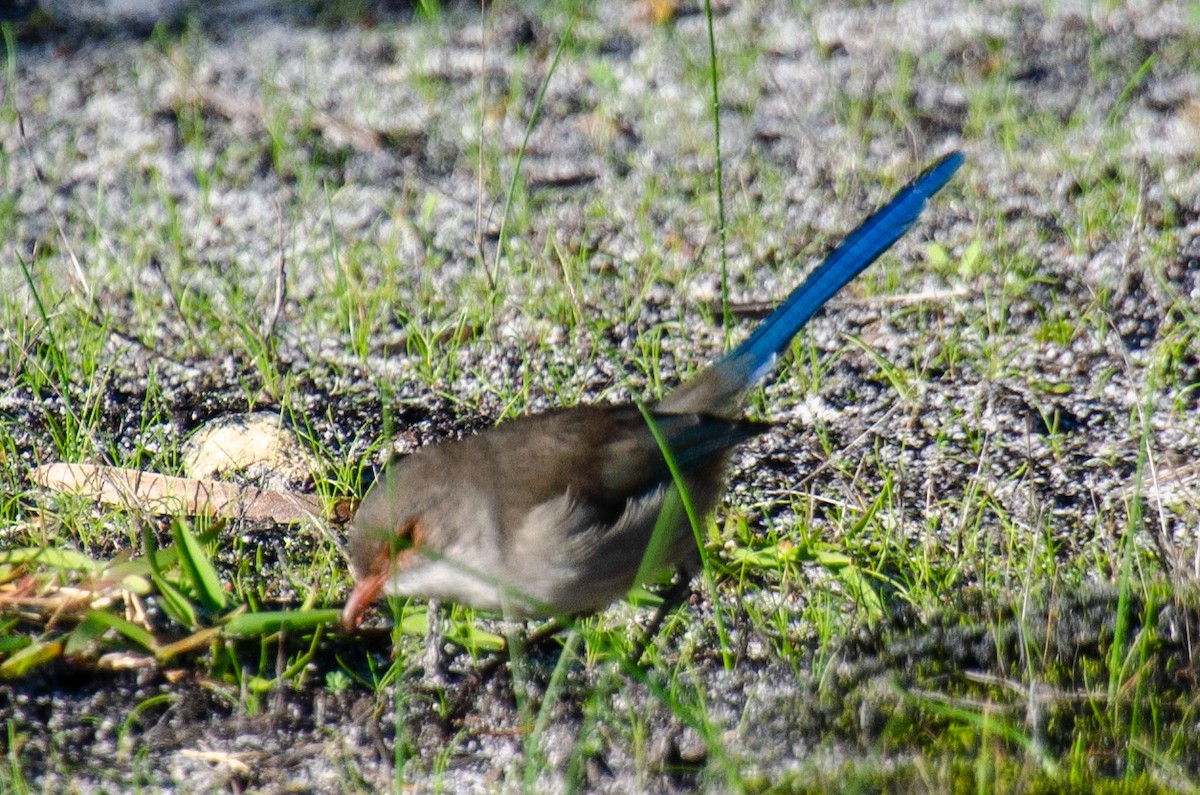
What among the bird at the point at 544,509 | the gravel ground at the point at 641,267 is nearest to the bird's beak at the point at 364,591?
the bird at the point at 544,509

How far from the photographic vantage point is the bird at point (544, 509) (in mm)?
3287

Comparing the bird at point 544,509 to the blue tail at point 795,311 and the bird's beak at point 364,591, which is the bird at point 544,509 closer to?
the bird's beak at point 364,591

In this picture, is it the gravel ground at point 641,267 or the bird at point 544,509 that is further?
the bird at point 544,509

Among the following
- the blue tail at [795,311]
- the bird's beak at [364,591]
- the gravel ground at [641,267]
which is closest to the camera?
the gravel ground at [641,267]

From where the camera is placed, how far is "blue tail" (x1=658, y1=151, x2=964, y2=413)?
4141 millimetres

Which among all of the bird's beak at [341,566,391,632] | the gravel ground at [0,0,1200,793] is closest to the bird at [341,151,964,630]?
the bird's beak at [341,566,391,632]

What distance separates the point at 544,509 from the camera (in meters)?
3.46

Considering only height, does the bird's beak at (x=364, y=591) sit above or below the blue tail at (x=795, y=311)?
below

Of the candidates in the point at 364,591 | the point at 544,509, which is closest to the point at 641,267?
the point at 544,509

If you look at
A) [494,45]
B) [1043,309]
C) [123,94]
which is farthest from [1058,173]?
[123,94]

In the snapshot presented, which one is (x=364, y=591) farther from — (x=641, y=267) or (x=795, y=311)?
(x=641, y=267)

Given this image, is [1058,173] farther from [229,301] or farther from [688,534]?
[229,301]

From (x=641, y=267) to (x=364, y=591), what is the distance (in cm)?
219

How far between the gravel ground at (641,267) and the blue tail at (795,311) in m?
0.28
